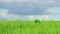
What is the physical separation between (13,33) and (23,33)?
1.89ft

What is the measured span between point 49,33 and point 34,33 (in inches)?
32.4

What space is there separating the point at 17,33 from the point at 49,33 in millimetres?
1746

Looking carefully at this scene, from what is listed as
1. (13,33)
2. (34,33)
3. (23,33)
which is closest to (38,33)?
(34,33)

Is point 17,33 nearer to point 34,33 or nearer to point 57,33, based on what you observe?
point 34,33

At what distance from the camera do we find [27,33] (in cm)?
872

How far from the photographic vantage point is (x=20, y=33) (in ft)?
28.6

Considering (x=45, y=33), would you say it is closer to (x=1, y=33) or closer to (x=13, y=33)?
(x=13, y=33)

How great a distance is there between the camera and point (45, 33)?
884 cm

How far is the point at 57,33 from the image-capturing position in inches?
350

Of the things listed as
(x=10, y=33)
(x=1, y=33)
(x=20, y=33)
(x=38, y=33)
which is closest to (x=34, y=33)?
(x=38, y=33)

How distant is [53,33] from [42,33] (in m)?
0.66

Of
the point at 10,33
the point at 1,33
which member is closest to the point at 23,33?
the point at 10,33

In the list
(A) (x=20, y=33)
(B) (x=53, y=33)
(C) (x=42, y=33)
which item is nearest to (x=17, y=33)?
(A) (x=20, y=33)

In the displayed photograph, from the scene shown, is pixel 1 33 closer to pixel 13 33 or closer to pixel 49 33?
pixel 13 33
